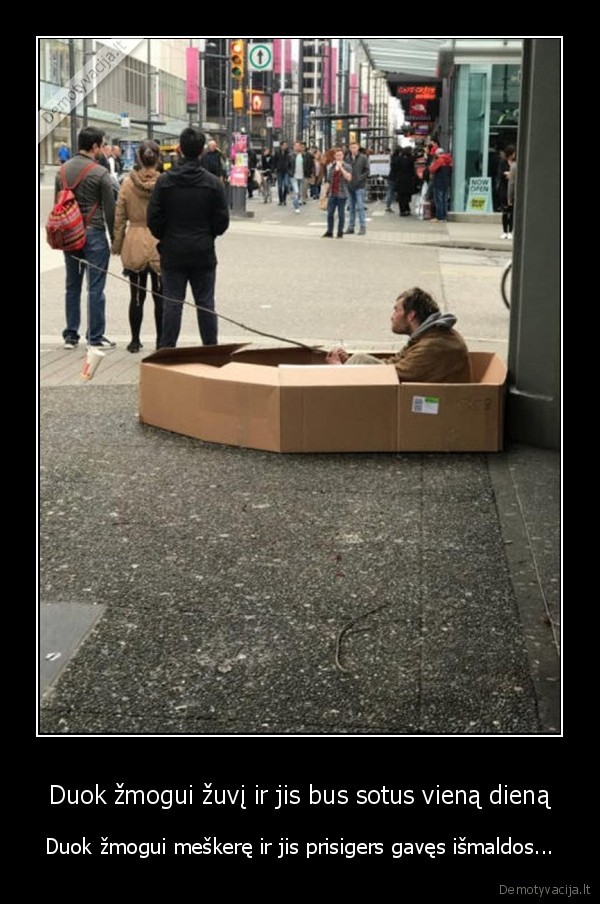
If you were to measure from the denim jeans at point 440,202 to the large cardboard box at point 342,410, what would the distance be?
73.8 feet

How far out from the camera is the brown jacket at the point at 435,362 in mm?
6809

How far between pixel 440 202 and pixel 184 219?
69.0 feet

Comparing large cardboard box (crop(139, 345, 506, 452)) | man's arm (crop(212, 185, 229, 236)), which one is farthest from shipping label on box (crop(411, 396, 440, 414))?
man's arm (crop(212, 185, 229, 236))

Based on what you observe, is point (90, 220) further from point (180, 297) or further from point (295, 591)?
point (295, 591)

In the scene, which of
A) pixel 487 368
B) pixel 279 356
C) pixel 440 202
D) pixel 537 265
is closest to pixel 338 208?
pixel 440 202

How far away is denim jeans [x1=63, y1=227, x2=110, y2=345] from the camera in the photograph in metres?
10.1

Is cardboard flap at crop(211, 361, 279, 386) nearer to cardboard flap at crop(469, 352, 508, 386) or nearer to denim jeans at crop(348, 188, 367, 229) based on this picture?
cardboard flap at crop(469, 352, 508, 386)

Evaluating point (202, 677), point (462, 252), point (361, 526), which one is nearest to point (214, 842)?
point (202, 677)

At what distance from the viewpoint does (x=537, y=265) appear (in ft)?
22.4

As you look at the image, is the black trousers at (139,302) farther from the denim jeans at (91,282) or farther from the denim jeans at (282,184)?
the denim jeans at (282,184)

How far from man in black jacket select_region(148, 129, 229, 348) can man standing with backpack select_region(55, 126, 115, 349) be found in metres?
1.01

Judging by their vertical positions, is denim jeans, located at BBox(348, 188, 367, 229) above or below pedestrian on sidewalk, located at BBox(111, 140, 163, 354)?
above

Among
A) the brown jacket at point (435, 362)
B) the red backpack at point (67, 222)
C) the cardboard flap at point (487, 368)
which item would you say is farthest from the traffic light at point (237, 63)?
the brown jacket at point (435, 362)
